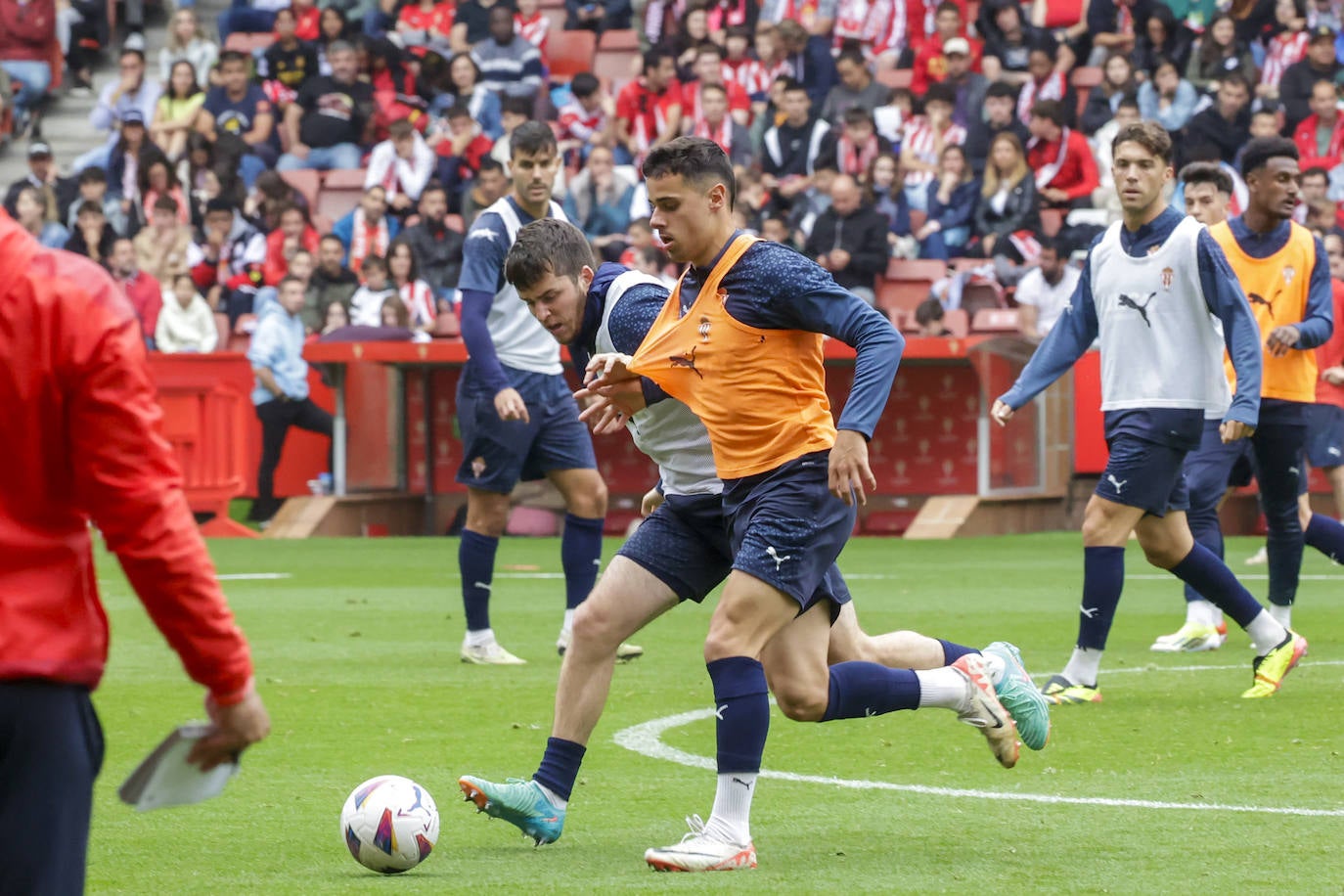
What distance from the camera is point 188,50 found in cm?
2691

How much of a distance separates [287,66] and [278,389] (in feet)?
25.6

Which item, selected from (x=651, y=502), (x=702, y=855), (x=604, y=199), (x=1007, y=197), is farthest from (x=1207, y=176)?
(x=604, y=199)

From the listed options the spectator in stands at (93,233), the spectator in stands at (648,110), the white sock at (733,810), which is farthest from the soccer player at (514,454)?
the spectator in stands at (93,233)

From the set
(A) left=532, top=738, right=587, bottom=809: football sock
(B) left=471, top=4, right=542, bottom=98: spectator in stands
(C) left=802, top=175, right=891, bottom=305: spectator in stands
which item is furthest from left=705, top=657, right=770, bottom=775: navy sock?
(B) left=471, top=4, right=542, bottom=98: spectator in stands

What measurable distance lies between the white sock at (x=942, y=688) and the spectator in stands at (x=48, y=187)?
2025cm

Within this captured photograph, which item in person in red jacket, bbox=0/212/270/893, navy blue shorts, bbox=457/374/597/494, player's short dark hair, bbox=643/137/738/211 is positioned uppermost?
player's short dark hair, bbox=643/137/738/211

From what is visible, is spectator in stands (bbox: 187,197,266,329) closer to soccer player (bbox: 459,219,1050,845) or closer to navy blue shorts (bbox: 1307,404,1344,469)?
navy blue shorts (bbox: 1307,404,1344,469)

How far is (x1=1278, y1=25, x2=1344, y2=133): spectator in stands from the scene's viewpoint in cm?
2000

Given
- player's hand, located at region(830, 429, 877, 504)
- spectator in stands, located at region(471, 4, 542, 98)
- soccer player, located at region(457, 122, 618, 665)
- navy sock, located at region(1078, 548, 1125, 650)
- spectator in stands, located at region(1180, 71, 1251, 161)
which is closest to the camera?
player's hand, located at region(830, 429, 877, 504)

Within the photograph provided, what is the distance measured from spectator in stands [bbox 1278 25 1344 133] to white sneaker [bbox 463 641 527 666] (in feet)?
43.0

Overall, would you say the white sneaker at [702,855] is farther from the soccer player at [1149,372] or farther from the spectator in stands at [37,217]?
the spectator in stands at [37,217]

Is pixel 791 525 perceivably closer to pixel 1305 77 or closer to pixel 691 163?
pixel 691 163

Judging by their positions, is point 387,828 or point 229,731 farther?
point 387,828

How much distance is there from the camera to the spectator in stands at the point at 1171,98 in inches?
Result: 810
